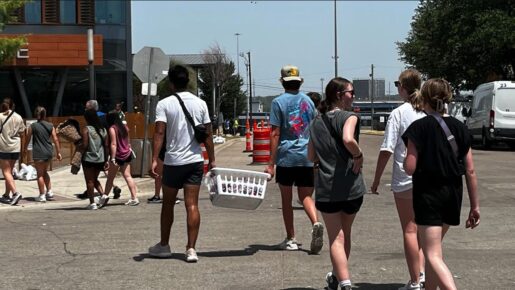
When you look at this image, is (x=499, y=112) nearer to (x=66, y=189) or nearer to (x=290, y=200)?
(x=66, y=189)

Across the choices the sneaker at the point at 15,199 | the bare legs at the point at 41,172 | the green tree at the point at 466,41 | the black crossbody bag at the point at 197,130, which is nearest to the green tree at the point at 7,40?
the bare legs at the point at 41,172

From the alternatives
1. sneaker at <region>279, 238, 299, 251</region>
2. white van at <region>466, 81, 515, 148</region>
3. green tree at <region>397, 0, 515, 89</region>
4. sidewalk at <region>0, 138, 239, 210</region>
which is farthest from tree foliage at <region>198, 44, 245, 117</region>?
sneaker at <region>279, 238, 299, 251</region>

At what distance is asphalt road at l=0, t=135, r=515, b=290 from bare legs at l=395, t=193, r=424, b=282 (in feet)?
1.64

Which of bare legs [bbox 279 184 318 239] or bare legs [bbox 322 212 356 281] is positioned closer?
bare legs [bbox 322 212 356 281]

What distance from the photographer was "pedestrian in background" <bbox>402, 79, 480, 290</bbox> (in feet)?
15.5

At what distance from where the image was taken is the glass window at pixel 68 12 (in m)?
33.2

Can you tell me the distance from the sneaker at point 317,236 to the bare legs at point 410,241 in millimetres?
1274

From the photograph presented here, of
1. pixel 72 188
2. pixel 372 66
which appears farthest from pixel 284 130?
pixel 372 66

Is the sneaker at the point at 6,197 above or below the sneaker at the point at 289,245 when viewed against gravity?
below

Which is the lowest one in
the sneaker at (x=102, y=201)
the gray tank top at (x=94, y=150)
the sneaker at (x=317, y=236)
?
the sneaker at (x=102, y=201)

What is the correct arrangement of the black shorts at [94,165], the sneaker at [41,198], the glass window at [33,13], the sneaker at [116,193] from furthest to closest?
the glass window at [33,13] → the sneaker at [116,193] → the sneaker at [41,198] → the black shorts at [94,165]

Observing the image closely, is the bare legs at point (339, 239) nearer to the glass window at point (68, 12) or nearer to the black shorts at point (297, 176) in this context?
the black shorts at point (297, 176)

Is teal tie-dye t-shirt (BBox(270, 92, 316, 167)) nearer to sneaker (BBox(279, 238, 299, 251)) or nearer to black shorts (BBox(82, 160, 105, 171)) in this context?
sneaker (BBox(279, 238, 299, 251))

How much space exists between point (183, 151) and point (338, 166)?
2021 millimetres
